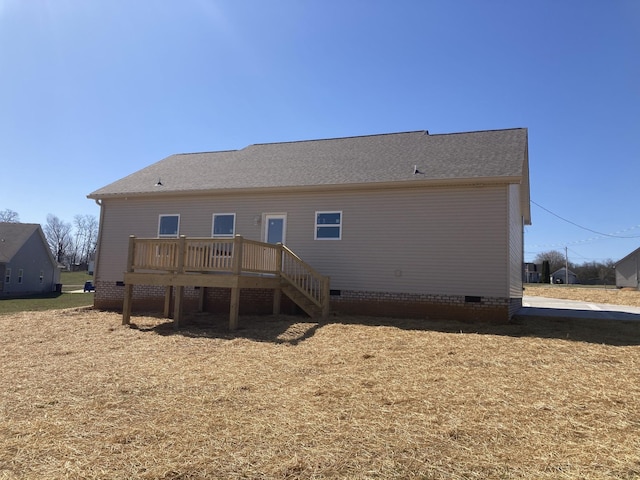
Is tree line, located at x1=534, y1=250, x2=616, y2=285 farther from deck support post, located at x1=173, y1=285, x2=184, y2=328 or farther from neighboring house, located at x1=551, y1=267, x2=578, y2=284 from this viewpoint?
deck support post, located at x1=173, y1=285, x2=184, y2=328

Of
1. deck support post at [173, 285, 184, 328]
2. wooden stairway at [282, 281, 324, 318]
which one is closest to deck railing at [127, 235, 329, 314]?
wooden stairway at [282, 281, 324, 318]

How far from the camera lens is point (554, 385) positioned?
5387mm

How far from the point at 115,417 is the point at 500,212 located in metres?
9.61

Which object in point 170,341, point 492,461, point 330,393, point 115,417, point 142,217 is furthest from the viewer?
point 142,217

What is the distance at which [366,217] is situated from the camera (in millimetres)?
12289

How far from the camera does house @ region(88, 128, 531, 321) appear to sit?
1107 centimetres

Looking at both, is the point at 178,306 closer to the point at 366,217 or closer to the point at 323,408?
the point at 366,217

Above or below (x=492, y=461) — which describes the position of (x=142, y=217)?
above

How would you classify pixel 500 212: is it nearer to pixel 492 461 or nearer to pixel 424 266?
pixel 424 266

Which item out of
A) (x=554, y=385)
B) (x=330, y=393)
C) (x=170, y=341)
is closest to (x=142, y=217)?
(x=170, y=341)

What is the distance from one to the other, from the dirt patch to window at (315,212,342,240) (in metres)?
4.58

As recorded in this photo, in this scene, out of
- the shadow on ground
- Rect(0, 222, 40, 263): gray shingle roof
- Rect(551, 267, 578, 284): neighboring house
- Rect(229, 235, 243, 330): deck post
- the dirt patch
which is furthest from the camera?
Rect(551, 267, 578, 284): neighboring house

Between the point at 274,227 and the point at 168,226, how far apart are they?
3821mm

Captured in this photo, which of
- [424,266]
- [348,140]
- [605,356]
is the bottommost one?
[605,356]
